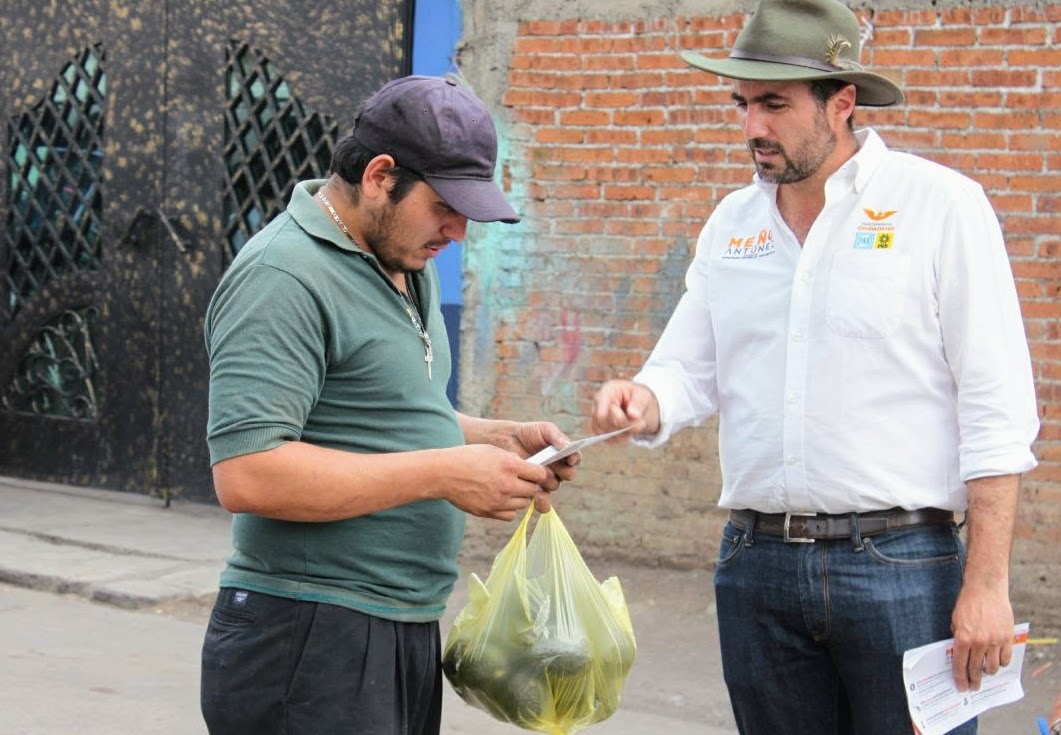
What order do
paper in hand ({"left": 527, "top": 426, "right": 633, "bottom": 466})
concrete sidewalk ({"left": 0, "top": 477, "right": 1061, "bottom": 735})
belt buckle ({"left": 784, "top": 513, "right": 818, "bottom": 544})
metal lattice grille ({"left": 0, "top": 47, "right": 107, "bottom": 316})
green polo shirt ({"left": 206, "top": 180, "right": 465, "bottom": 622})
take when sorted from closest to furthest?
green polo shirt ({"left": 206, "top": 180, "right": 465, "bottom": 622}), paper in hand ({"left": 527, "top": 426, "right": 633, "bottom": 466}), belt buckle ({"left": 784, "top": 513, "right": 818, "bottom": 544}), concrete sidewalk ({"left": 0, "top": 477, "right": 1061, "bottom": 735}), metal lattice grille ({"left": 0, "top": 47, "right": 107, "bottom": 316})

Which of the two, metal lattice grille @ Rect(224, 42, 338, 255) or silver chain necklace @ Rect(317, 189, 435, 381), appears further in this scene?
metal lattice grille @ Rect(224, 42, 338, 255)

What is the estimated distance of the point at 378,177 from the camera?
2.65 metres

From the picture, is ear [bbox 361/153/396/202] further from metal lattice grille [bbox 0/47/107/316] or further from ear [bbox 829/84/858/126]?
metal lattice grille [bbox 0/47/107/316]

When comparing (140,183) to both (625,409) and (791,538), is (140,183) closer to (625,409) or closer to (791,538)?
(625,409)

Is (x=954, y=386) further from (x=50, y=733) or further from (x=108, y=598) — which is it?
(x=108, y=598)

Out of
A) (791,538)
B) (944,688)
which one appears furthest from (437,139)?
(944,688)

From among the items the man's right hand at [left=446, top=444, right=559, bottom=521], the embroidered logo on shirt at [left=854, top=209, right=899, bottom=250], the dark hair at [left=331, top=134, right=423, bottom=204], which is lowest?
the man's right hand at [left=446, top=444, right=559, bottom=521]

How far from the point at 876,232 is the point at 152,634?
420cm

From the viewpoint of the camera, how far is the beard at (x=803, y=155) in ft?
9.62

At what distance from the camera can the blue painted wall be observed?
7133 millimetres

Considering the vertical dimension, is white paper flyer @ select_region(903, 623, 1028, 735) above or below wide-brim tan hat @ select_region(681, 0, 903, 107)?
below

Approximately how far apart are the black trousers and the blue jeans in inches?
31.1

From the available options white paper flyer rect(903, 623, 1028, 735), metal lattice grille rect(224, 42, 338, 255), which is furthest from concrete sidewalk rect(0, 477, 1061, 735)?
white paper flyer rect(903, 623, 1028, 735)

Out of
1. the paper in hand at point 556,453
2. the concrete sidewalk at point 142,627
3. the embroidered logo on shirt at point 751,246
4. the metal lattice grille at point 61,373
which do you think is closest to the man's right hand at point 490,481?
the paper in hand at point 556,453
